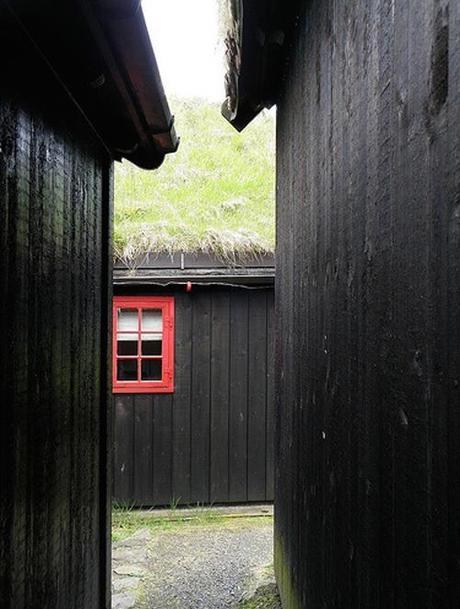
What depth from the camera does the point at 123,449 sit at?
6250 mm

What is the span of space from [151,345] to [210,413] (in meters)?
1.05

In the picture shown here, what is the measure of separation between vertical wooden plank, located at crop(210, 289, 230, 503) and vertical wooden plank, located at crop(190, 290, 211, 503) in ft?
0.19

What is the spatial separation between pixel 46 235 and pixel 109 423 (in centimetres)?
179

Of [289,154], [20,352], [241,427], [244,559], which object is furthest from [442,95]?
[241,427]

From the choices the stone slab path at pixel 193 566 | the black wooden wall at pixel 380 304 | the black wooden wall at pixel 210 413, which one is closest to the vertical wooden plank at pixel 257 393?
the black wooden wall at pixel 210 413

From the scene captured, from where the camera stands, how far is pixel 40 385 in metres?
2.33

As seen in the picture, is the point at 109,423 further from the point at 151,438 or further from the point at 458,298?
the point at 458,298

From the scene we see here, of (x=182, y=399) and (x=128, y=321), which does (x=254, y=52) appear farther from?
(x=182, y=399)

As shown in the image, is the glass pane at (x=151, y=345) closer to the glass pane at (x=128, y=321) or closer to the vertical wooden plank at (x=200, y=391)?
the glass pane at (x=128, y=321)

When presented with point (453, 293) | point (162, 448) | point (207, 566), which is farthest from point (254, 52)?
point (162, 448)

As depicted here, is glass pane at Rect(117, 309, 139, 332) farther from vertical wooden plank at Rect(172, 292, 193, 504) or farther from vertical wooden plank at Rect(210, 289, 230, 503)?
vertical wooden plank at Rect(210, 289, 230, 503)

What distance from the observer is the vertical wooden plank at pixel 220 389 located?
6344 mm

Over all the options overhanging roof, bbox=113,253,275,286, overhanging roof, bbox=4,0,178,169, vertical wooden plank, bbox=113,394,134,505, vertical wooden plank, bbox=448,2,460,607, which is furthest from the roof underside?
vertical wooden plank, bbox=113,394,134,505

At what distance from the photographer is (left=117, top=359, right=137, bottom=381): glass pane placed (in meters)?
6.33
